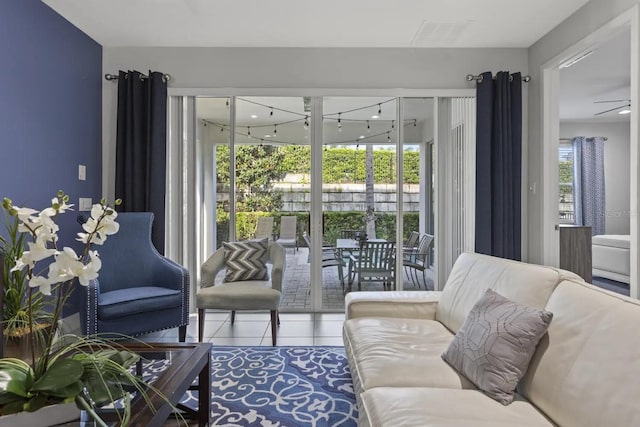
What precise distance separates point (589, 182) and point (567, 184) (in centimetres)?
29

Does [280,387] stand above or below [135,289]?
below

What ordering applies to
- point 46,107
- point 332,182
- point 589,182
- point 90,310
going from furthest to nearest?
1. point 589,182
2. point 332,182
3. point 46,107
4. point 90,310

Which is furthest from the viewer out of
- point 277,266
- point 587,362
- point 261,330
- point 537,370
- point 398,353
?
point 261,330

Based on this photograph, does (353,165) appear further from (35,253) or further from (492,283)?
(35,253)

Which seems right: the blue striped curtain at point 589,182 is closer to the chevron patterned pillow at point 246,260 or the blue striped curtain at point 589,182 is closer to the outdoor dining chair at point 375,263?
the outdoor dining chair at point 375,263

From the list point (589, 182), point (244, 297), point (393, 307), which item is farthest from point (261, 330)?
point (589, 182)

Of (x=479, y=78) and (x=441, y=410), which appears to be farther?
(x=479, y=78)

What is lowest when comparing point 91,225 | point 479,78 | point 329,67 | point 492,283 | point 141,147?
point 492,283

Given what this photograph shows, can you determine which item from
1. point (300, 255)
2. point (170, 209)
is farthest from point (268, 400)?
point (170, 209)

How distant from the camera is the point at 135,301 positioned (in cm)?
281

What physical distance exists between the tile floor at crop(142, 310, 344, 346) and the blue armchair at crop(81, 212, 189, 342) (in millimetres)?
418

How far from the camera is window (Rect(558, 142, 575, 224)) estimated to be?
240 inches

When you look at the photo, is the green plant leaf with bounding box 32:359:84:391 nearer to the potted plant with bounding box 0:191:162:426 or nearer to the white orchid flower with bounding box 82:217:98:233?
the potted plant with bounding box 0:191:162:426

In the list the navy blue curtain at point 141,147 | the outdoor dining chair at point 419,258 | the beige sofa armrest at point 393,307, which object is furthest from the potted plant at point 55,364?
the outdoor dining chair at point 419,258
